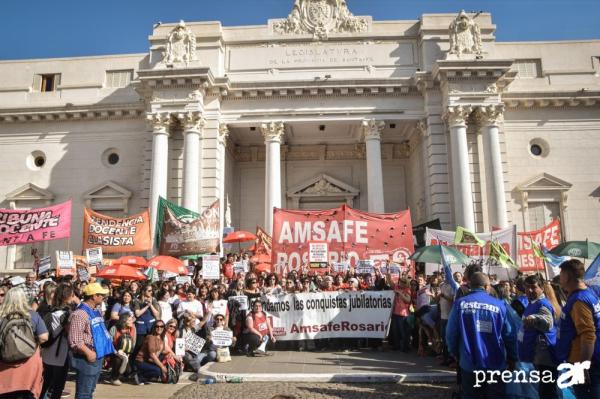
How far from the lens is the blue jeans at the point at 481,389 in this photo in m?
4.91

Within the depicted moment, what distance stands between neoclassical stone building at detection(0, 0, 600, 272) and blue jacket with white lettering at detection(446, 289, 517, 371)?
16.4m

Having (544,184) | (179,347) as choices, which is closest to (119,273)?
(179,347)

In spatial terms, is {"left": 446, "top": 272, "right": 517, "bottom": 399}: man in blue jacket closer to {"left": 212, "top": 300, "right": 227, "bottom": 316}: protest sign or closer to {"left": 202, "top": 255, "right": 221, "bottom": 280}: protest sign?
{"left": 212, "top": 300, "right": 227, "bottom": 316}: protest sign

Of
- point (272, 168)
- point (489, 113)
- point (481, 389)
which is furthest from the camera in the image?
point (272, 168)

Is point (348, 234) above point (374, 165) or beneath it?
beneath

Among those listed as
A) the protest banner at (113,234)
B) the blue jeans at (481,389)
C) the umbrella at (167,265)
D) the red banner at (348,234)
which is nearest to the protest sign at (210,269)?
the umbrella at (167,265)

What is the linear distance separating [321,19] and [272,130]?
6.99 m

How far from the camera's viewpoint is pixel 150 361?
8.71 meters

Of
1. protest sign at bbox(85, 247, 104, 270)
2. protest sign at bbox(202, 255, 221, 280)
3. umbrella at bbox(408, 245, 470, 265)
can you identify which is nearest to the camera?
umbrella at bbox(408, 245, 470, 265)

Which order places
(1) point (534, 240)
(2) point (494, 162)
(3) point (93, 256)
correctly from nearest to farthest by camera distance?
1. (3) point (93, 256)
2. (1) point (534, 240)
3. (2) point (494, 162)

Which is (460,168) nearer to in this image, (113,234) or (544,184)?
(544,184)

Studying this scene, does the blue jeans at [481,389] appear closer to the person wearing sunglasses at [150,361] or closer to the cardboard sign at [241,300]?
the person wearing sunglasses at [150,361]

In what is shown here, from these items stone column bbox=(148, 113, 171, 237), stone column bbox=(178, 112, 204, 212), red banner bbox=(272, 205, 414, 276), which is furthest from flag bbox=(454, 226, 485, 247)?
stone column bbox=(148, 113, 171, 237)

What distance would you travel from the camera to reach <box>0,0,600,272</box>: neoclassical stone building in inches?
858
